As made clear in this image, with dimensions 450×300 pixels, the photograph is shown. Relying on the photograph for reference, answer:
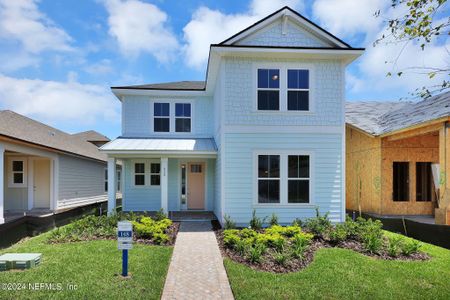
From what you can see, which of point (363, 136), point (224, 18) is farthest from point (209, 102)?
point (363, 136)

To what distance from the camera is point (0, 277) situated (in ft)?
18.9

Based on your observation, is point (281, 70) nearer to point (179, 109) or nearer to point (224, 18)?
point (224, 18)

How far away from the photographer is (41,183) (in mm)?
14445

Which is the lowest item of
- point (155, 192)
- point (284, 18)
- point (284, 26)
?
point (155, 192)

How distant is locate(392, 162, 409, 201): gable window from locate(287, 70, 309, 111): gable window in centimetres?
542

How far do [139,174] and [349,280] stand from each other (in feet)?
35.7

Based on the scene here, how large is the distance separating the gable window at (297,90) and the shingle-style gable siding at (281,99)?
8.8 inches

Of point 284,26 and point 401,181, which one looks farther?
point 401,181

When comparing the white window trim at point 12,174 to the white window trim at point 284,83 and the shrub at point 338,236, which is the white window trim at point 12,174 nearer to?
the white window trim at point 284,83

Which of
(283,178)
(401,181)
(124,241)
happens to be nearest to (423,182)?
(401,181)

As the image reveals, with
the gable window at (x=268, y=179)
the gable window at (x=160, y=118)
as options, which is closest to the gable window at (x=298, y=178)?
the gable window at (x=268, y=179)

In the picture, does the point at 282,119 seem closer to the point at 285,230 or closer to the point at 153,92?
the point at 285,230

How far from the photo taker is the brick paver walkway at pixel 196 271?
5.16 m

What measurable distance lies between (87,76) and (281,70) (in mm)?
9166
